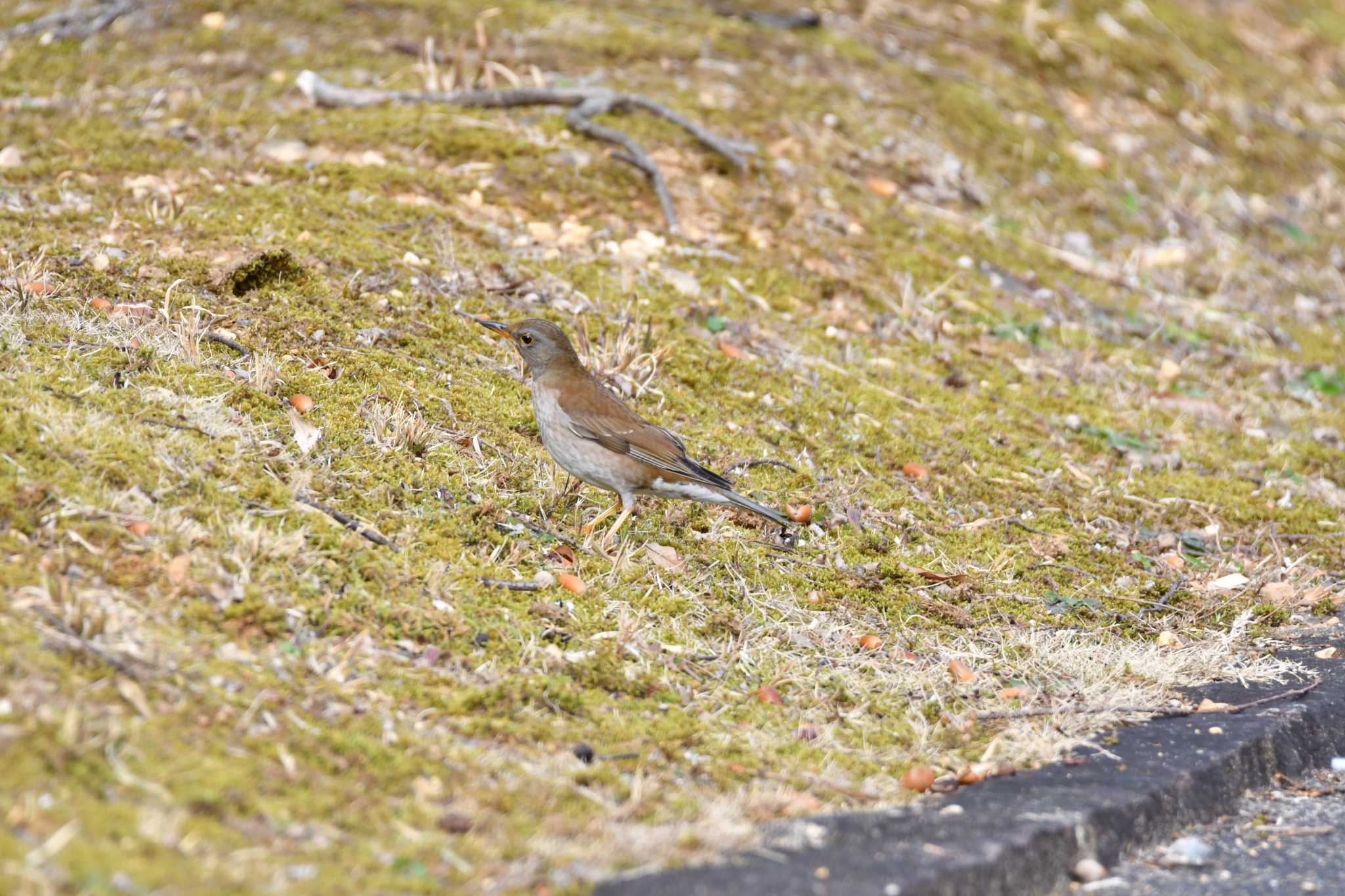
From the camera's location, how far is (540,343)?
6387 millimetres

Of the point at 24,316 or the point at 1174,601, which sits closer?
the point at 24,316

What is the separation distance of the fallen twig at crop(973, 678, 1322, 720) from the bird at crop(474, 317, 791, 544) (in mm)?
1368

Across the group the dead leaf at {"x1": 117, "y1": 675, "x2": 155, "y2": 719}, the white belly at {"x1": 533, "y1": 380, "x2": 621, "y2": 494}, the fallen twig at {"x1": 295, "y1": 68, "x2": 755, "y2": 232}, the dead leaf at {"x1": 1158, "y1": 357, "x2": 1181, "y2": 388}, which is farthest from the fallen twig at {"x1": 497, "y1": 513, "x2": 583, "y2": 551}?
the dead leaf at {"x1": 1158, "y1": 357, "x2": 1181, "y2": 388}

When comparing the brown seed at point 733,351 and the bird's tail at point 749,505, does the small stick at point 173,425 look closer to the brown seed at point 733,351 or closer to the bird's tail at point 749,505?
the bird's tail at point 749,505

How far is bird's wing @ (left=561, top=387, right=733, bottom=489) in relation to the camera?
5.83 metres

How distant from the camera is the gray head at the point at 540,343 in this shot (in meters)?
Answer: 6.36

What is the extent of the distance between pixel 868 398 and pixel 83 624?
487 cm

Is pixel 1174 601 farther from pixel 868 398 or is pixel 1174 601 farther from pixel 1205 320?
pixel 1205 320

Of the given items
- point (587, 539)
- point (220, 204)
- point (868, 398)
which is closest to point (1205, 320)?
point (868, 398)

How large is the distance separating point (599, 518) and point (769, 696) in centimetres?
136

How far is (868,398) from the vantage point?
7652 mm

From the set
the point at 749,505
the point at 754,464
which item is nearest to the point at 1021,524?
the point at 754,464

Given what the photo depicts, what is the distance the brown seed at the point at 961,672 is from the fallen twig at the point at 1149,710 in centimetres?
26

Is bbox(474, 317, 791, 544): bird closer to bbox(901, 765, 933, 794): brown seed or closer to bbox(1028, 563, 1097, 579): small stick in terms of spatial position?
bbox(1028, 563, 1097, 579): small stick
